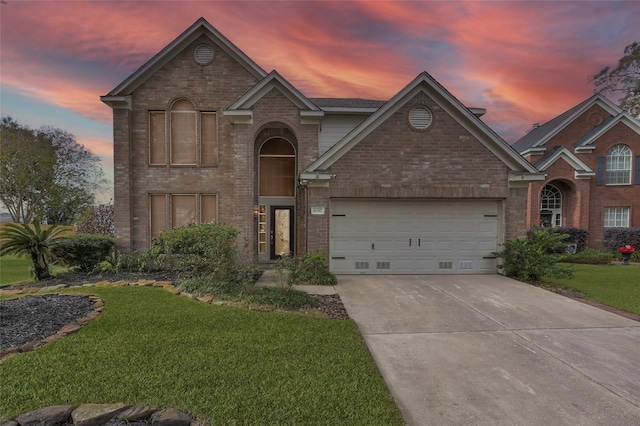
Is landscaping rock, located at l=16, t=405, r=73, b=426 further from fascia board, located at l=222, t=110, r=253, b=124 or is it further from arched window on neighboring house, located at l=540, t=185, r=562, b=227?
arched window on neighboring house, located at l=540, t=185, r=562, b=227

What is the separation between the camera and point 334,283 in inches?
332

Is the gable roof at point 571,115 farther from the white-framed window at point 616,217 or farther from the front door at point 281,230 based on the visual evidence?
the front door at point 281,230

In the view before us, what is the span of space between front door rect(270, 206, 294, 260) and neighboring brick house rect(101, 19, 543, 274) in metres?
0.04

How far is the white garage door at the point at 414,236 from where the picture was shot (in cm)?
965

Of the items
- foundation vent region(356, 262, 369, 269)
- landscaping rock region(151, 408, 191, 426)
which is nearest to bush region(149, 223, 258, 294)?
foundation vent region(356, 262, 369, 269)

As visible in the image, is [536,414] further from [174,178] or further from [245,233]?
[174,178]

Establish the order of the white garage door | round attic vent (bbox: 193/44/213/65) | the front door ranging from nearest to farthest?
the white garage door, round attic vent (bbox: 193/44/213/65), the front door

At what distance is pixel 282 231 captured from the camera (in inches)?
490

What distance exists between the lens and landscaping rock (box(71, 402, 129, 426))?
2.68m

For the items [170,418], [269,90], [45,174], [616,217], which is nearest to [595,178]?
[616,217]

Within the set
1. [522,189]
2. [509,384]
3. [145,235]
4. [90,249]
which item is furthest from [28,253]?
[522,189]

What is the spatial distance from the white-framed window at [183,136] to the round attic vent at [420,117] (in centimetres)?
760

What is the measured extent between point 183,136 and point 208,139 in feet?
3.26

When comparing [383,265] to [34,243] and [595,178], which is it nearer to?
[34,243]
